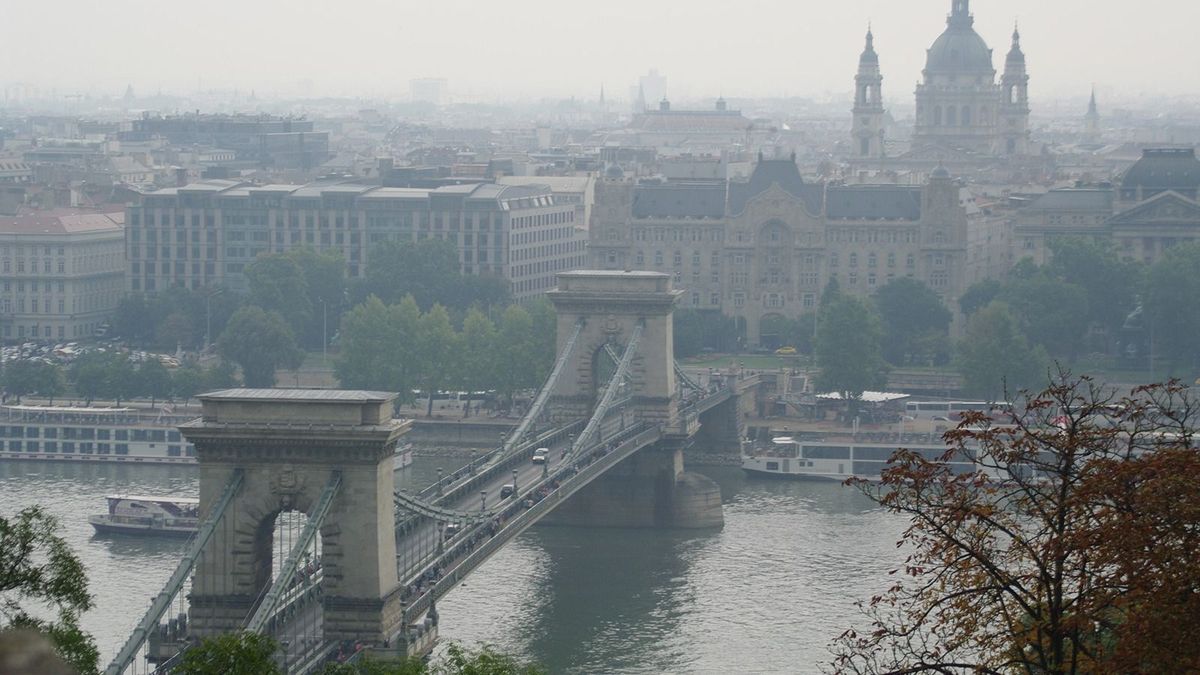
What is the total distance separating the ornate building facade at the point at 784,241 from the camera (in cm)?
8306

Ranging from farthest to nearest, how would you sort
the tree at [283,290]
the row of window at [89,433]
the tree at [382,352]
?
the tree at [283,290]
the tree at [382,352]
the row of window at [89,433]

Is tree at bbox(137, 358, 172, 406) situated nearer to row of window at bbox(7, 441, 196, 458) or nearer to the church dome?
row of window at bbox(7, 441, 196, 458)

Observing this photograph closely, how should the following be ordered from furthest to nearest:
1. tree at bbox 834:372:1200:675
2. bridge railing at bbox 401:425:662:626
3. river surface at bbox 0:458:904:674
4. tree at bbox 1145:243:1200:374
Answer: tree at bbox 1145:243:1200:374 < river surface at bbox 0:458:904:674 < bridge railing at bbox 401:425:662:626 < tree at bbox 834:372:1200:675

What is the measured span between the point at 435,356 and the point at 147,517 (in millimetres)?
19325

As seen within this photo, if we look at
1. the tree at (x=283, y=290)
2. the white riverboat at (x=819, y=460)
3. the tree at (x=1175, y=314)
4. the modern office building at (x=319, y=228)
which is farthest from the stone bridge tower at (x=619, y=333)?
the modern office building at (x=319, y=228)

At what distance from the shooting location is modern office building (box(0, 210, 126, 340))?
264 ft

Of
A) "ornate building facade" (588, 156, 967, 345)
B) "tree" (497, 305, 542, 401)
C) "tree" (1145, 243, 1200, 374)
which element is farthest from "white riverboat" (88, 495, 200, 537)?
"ornate building facade" (588, 156, 967, 345)

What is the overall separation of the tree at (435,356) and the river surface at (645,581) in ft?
30.2

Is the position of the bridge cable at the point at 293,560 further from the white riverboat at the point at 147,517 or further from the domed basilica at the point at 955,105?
the domed basilica at the point at 955,105

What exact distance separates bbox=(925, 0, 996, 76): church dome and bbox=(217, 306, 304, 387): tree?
64414 millimetres

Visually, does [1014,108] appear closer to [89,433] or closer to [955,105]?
[955,105]

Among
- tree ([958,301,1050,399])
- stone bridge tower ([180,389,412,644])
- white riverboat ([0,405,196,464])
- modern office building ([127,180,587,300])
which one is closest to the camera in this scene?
stone bridge tower ([180,389,412,644])

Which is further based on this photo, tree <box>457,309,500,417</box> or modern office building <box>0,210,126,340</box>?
modern office building <box>0,210,126,340</box>

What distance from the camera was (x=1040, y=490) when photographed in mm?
17172
